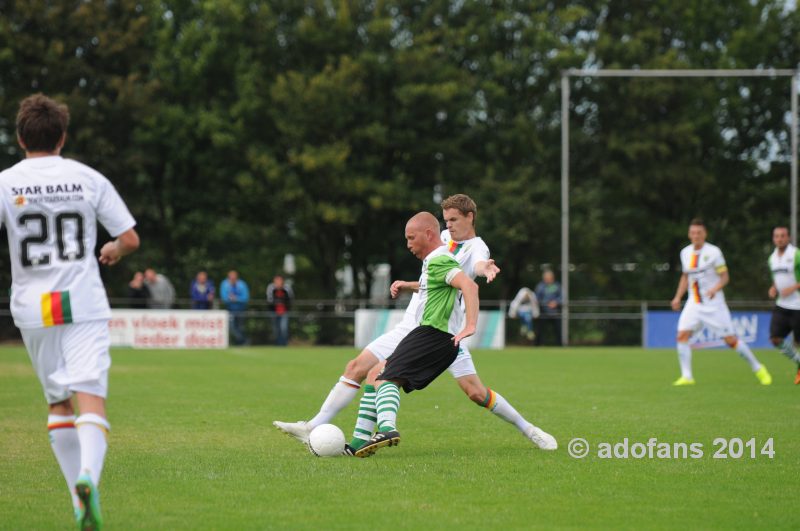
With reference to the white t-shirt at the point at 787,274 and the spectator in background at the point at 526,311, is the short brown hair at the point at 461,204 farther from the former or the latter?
the spectator in background at the point at 526,311

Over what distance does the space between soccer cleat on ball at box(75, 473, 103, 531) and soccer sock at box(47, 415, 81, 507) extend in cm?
53

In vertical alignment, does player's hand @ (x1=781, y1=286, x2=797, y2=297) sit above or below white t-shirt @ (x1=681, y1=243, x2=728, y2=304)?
below

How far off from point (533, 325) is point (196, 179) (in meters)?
14.7

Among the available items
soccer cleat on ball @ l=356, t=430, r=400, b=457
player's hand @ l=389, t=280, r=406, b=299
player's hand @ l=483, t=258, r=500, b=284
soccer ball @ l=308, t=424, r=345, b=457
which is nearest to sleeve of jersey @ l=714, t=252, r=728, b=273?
player's hand @ l=389, t=280, r=406, b=299

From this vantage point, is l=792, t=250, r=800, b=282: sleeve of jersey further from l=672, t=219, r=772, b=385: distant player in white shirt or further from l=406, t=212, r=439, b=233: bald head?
l=406, t=212, r=439, b=233: bald head

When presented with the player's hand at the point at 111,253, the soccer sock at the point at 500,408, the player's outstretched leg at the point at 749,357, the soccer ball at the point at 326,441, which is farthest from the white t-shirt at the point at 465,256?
the player's outstretched leg at the point at 749,357

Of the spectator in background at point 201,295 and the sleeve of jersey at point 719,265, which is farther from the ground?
the sleeve of jersey at point 719,265

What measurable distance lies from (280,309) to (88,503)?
27.6 metres

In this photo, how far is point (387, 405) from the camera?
360 inches

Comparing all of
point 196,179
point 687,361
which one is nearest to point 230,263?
point 196,179

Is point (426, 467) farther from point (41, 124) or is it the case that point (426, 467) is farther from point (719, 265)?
point (719, 265)

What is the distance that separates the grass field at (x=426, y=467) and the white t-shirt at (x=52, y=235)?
1.22m

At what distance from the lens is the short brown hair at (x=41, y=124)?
6227 mm

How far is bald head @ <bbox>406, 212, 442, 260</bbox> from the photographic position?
30.6ft
